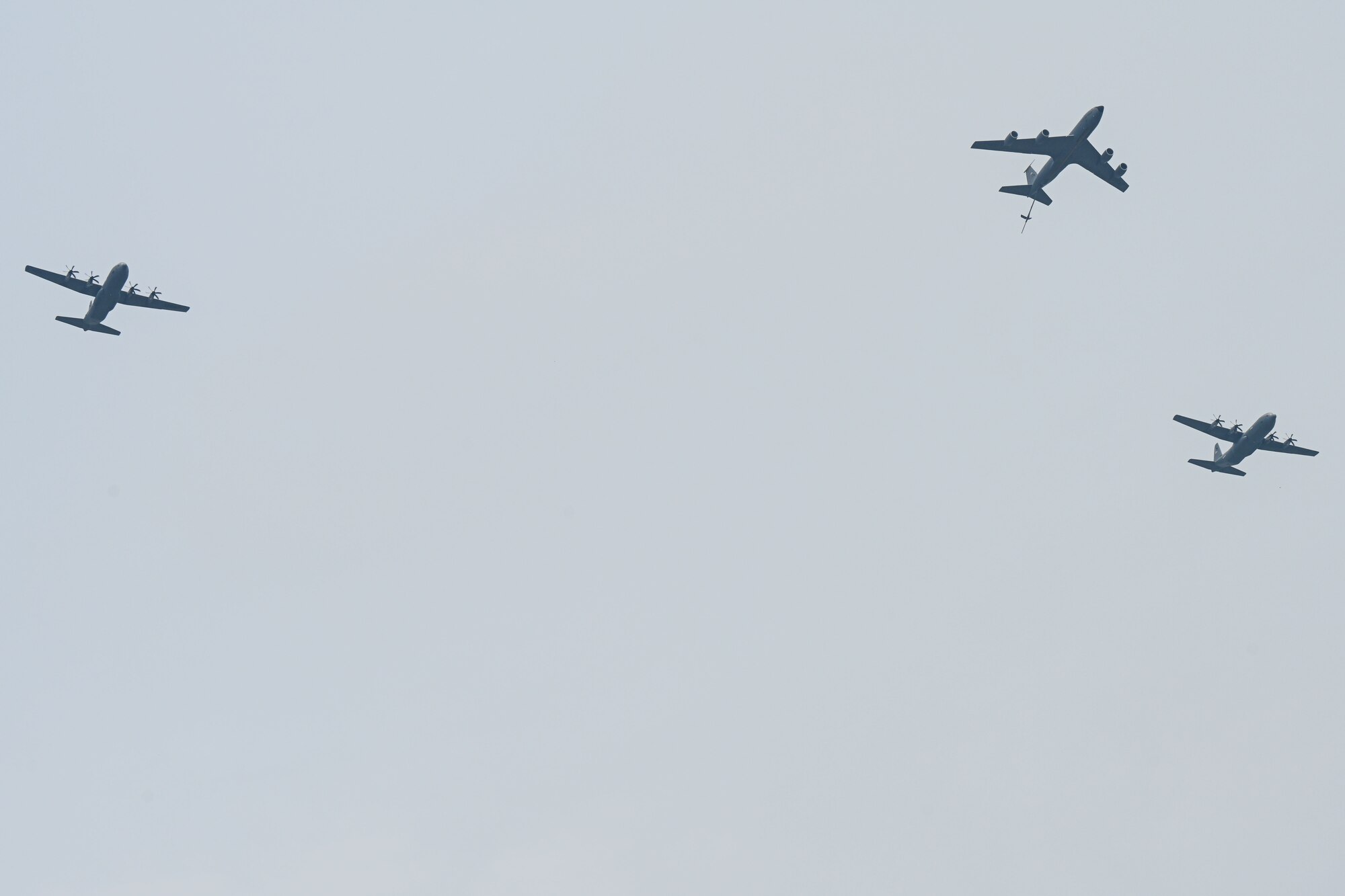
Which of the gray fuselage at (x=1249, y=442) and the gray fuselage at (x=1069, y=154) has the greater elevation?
the gray fuselage at (x=1069, y=154)

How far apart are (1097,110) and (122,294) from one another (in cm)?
7027

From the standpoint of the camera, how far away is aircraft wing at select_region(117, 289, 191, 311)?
11956 centimetres

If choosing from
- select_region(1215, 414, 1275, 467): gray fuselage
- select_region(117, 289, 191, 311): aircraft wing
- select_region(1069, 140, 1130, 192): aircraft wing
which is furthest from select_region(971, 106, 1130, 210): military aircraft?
select_region(117, 289, 191, 311): aircraft wing

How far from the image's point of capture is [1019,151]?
115875mm

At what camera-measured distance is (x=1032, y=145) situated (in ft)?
380

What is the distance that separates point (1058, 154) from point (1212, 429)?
24.2 meters

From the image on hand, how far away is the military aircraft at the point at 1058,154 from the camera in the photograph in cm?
11431

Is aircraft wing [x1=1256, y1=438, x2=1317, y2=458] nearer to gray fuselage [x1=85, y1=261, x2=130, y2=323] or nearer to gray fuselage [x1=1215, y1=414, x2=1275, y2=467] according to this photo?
gray fuselage [x1=1215, y1=414, x2=1275, y2=467]

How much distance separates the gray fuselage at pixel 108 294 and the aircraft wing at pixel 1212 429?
253 ft

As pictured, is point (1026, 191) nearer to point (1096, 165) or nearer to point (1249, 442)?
point (1096, 165)

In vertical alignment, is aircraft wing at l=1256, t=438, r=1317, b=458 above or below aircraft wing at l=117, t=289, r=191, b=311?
above

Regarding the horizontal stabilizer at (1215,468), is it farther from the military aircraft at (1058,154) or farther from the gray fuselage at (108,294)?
the gray fuselage at (108,294)

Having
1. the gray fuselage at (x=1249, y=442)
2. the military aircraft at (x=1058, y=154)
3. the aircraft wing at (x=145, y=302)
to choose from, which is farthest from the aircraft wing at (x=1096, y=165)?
the aircraft wing at (x=145, y=302)

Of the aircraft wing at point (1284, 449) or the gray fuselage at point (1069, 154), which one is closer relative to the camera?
the gray fuselage at point (1069, 154)
